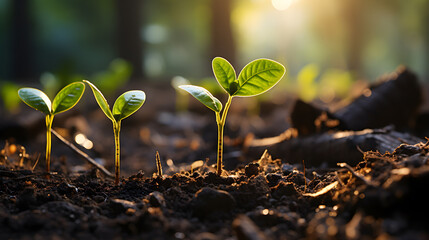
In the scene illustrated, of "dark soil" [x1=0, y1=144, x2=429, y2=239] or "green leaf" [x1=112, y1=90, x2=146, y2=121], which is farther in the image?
"green leaf" [x1=112, y1=90, x2=146, y2=121]

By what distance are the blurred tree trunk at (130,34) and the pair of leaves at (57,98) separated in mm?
9132

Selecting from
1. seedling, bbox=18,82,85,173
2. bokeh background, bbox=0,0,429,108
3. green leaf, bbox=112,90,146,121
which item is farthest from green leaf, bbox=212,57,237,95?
bokeh background, bbox=0,0,429,108

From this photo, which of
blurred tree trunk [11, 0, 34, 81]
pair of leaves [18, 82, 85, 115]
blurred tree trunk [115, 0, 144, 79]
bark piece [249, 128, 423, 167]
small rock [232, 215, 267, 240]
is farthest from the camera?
blurred tree trunk [11, 0, 34, 81]

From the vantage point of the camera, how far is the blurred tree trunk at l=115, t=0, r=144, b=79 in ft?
35.3

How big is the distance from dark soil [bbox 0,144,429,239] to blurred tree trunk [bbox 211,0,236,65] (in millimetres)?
8008

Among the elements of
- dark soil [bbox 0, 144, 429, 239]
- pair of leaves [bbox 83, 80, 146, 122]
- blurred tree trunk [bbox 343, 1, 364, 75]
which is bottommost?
dark soil [bbox 0, 144, 429, 239]

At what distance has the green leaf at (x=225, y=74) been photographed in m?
1.72

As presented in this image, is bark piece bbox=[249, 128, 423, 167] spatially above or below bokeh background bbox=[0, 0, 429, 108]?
below

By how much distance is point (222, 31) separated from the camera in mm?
9562

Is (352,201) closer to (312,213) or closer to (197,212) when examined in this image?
(312,213)

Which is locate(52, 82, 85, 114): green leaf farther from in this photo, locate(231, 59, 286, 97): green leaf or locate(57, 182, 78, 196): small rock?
locate(231, 59, 286, 97): green leaf

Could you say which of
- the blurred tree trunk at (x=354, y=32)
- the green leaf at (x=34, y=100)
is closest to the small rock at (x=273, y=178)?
the green leaf at (x=34, y=100)

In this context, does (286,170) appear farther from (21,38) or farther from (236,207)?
(21,38)

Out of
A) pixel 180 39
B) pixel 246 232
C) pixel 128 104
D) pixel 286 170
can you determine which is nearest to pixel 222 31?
pixel 286 170
